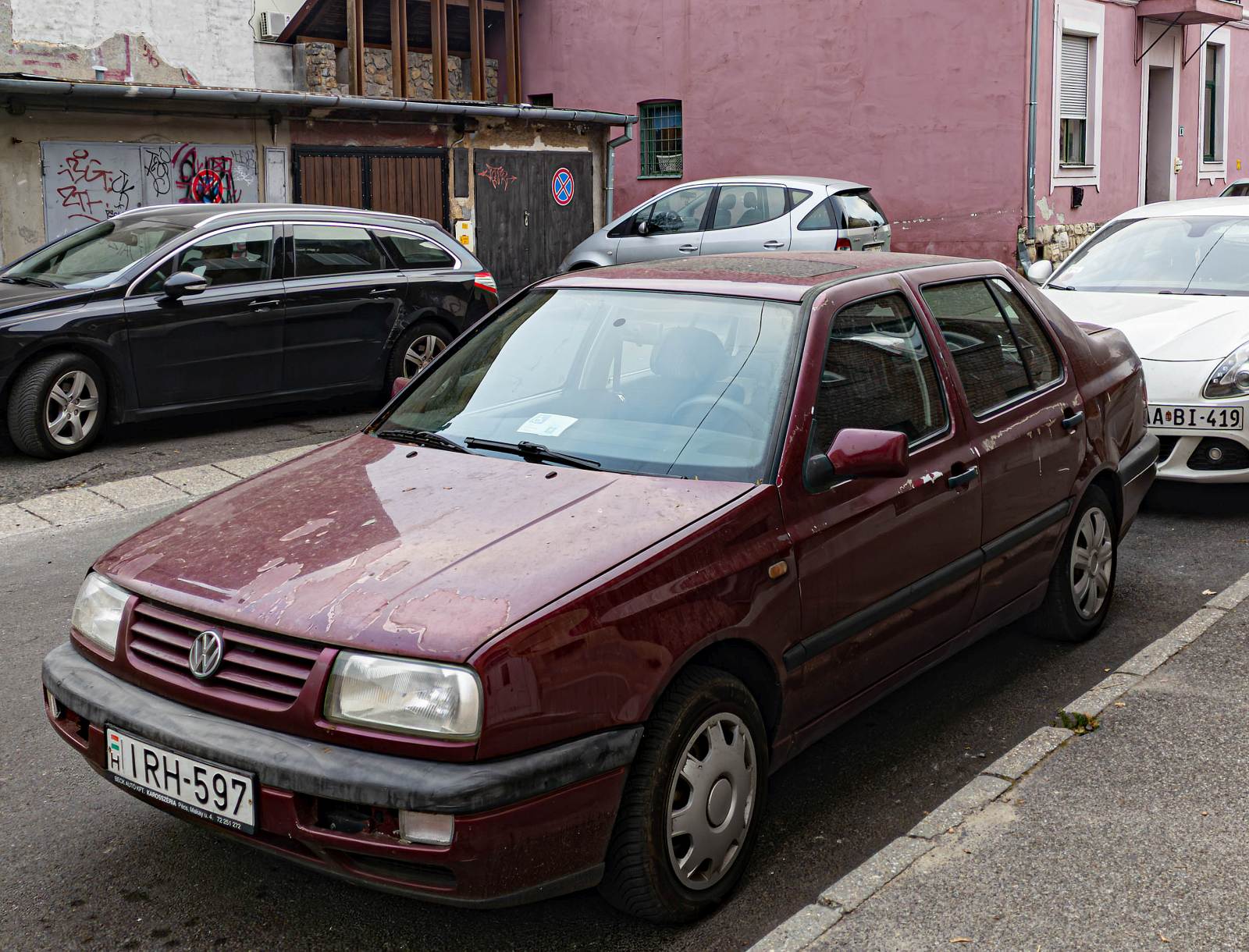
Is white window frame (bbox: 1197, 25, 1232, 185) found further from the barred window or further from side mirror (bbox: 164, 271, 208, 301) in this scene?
side mirror (bbox: 164, 271, 208, 301)

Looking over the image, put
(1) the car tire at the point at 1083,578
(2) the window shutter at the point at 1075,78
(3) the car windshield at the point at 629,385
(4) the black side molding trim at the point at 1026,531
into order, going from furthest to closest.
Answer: (2) the window shutter at the point at 1075,78 → (1) the car tire at the point at 1083,578 → (4) the black side molding trim at the point at 1026,531 → (3) the car windshield at the point at 629,385

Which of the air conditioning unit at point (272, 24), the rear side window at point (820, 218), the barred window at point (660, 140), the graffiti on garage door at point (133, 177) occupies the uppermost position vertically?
the air conditioning unit at point (272, 24)

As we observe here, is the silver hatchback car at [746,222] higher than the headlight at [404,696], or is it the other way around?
the silver hatchback car at [746,222]

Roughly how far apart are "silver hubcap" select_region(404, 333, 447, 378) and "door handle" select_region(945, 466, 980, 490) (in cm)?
708

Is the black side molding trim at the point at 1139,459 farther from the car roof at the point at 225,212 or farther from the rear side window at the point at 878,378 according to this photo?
the car roof at the point at 225,212

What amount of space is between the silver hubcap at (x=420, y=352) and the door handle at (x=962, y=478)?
23.2 ft

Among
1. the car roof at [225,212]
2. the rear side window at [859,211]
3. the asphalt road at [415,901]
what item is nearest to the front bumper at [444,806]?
the asphalt road at [415,901]

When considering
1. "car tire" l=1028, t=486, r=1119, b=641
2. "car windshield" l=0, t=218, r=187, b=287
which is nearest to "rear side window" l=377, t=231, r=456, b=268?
"car windshield" l=0, t=218, r=187, b=287

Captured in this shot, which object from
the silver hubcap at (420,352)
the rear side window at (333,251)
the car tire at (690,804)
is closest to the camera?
the car tire at (690,804)

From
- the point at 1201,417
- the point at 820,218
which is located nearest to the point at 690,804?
the point at 1201,417

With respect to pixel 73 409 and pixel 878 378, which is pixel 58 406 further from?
pixel 878 378

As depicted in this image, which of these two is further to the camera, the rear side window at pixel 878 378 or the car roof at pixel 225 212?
the car roof at pixel 225 212

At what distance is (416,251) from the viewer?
11.1 m

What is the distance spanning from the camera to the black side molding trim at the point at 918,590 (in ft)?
12.1
